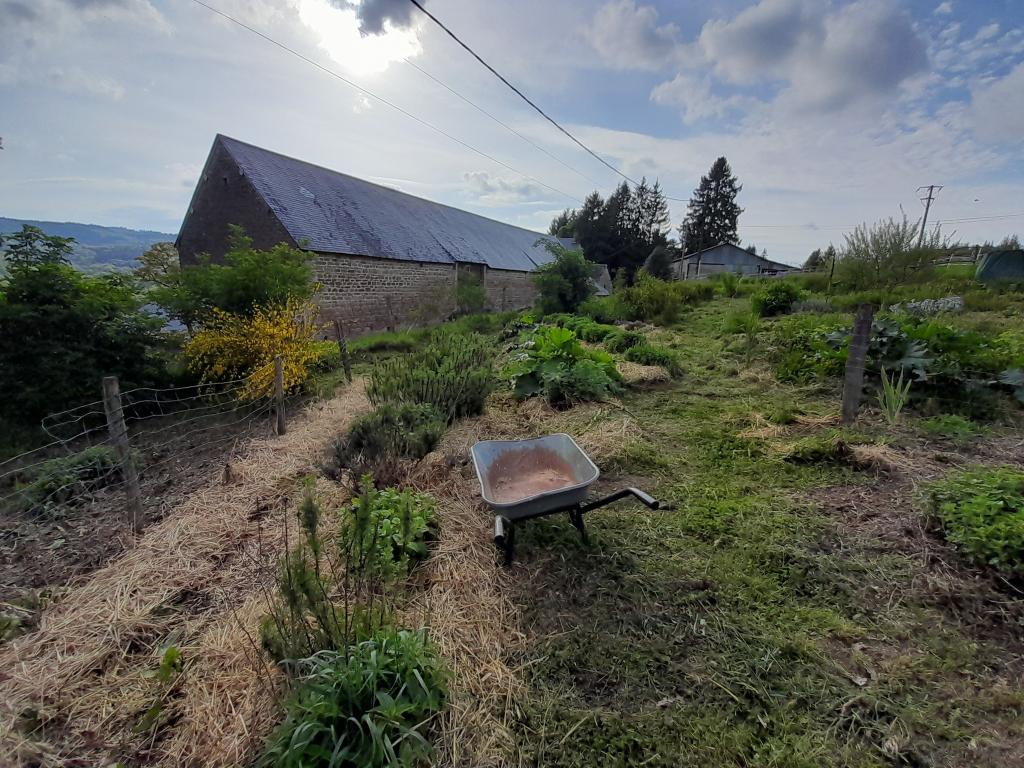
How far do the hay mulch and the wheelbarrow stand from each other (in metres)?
1.27

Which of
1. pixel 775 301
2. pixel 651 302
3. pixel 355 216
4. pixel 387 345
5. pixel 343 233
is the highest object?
pixel 355 216

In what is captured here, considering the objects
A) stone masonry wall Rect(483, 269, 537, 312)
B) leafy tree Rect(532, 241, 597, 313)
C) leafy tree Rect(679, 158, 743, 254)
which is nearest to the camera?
leafy tree Rect(532, 241, 597, 313)

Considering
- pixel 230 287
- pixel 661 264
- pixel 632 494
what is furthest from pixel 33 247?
pixel 661 264

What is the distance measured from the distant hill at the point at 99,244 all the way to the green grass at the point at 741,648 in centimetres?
783

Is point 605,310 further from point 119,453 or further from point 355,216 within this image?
point 119,453

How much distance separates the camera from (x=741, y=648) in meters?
1.74

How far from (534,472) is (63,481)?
14.0 feet

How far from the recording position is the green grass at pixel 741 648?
1.39m

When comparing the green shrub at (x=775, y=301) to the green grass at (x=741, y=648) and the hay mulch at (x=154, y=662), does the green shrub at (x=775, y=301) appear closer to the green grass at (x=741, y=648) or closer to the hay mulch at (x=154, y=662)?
the green grass at (x=741, y=648)

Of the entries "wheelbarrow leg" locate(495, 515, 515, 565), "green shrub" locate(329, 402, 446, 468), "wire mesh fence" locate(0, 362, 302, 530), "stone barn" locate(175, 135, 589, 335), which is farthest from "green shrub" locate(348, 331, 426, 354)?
"wheelbarrow leg" locate(495, 515, 515, 565)

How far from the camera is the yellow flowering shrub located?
19.7 feet

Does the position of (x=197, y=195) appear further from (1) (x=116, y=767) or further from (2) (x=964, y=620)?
(2) (x=964, y=620)

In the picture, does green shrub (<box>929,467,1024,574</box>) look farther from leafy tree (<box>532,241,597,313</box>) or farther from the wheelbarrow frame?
leafy tree (<box>532,241,597,313</box>)

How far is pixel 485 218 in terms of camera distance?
1088 inches
